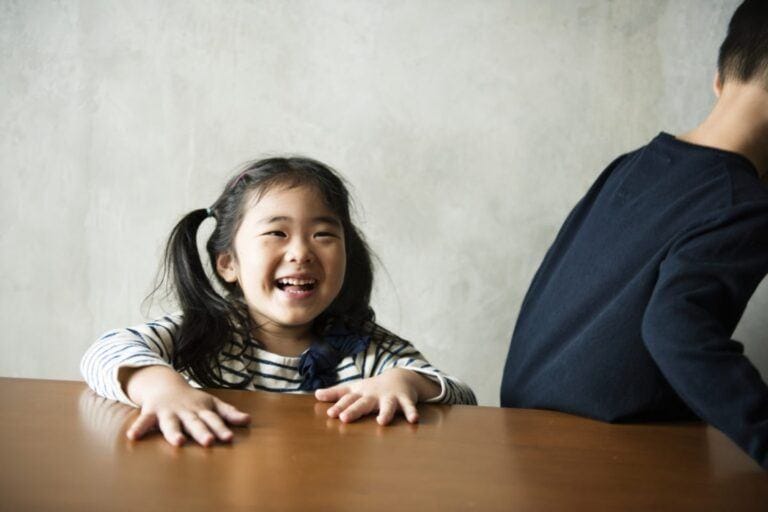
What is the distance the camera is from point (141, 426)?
79 centimetres

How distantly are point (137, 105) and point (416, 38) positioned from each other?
2.39 feet

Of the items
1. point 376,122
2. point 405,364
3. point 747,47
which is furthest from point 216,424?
point 376,122

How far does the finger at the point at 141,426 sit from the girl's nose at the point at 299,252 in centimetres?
49

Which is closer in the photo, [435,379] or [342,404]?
[342,404]

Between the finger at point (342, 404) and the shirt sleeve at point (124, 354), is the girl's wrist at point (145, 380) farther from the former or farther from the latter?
the finger at point (342, 404)

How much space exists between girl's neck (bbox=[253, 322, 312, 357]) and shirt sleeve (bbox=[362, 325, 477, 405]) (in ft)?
0.46

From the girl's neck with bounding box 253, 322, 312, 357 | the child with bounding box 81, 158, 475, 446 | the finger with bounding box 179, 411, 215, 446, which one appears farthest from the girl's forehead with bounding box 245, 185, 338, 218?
the finger with bounding box 179, 411, 215, 446

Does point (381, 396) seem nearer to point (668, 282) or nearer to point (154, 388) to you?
point (154, 388)

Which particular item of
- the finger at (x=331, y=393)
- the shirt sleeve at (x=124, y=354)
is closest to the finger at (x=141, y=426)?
the shirt sleeve at (x=124, y=354)

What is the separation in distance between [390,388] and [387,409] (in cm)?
8

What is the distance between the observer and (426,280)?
188 centimetres

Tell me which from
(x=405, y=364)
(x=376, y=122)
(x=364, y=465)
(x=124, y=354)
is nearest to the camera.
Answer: (x=364, y=465)

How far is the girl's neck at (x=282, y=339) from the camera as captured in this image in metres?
1.36

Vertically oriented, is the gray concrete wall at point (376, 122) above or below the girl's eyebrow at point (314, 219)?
above
